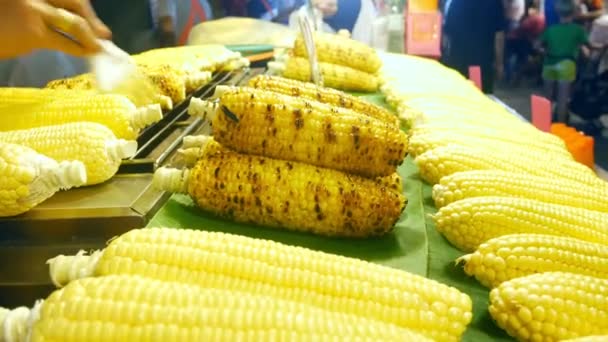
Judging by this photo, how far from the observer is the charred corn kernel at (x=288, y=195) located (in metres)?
1.67

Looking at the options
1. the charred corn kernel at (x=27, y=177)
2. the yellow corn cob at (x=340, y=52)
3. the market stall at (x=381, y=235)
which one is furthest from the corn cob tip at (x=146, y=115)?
the yellow corn cob at (x=340, y=52)

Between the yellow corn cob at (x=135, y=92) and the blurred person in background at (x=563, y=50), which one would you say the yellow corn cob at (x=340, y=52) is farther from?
the blurred person in background at (x=563, y=50)

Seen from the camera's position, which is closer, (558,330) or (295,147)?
(558,330)

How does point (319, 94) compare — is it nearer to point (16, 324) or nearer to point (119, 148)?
point (119, 148)

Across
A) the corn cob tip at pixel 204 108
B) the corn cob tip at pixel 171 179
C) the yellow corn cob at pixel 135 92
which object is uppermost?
the corn cob tip at pixel 204 108

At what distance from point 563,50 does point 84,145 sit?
6.91 meters

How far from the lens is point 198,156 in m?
1.94

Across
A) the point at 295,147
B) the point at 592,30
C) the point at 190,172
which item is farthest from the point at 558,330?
the point at 592,30

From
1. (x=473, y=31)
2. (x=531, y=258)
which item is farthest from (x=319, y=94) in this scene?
(x=473, y=31)

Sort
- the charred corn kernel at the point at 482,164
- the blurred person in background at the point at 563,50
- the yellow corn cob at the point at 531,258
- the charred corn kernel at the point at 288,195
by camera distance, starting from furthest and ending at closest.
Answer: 1. the blurred person in background at the point at 563,50
2. the charred corn kernel at the point at 482,164
3. the charred corn kernel at the point at 288,195
4. the yellow corn cob at the point at 531,258

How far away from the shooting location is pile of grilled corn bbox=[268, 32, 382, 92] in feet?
13.3

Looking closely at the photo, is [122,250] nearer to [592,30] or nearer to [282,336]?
[282,336]

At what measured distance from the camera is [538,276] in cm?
127

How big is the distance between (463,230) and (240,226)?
72 cm
